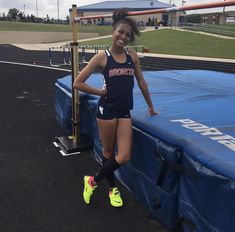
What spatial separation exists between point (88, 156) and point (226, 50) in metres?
20.5

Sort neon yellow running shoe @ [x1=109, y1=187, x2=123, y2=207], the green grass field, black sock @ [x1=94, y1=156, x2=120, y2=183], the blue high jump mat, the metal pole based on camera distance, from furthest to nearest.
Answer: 1. the green grass field
2. the metal pole
3. neon yellow running shoe @ [x1=109, y1=187, x2=123, y2=207]
4. black sock @ [x1=94, y1=156, x2=120, y2=183]
5. the blue high jump mat

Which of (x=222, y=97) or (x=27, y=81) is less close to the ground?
(x=222, y=97)

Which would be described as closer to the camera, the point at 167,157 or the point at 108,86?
the point at 167,157

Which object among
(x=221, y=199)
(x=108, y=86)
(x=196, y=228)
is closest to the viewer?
(x=221, y=199)

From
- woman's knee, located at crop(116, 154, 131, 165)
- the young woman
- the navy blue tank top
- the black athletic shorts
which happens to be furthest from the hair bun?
woman's knee, located at crop(116, 154, 131, 165)

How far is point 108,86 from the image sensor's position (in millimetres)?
3143

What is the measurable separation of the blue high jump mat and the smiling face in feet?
2.56

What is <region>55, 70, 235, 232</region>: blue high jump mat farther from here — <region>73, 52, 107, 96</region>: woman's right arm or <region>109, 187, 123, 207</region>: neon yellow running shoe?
<region>73, 52, 107, 96</region>: woman's right arm

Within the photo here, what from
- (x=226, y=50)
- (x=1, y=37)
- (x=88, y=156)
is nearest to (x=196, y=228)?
(x=88, y=156)

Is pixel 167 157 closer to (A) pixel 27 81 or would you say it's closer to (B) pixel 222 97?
(B) pixel 222 97

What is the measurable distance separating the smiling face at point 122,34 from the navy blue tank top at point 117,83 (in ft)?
0.44

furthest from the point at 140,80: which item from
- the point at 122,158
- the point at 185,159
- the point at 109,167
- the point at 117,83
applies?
the point at 185,159

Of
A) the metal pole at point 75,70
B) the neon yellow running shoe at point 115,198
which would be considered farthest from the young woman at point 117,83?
the metal pole at point 75,70

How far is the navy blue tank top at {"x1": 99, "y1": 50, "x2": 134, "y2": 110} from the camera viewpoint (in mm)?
3115
